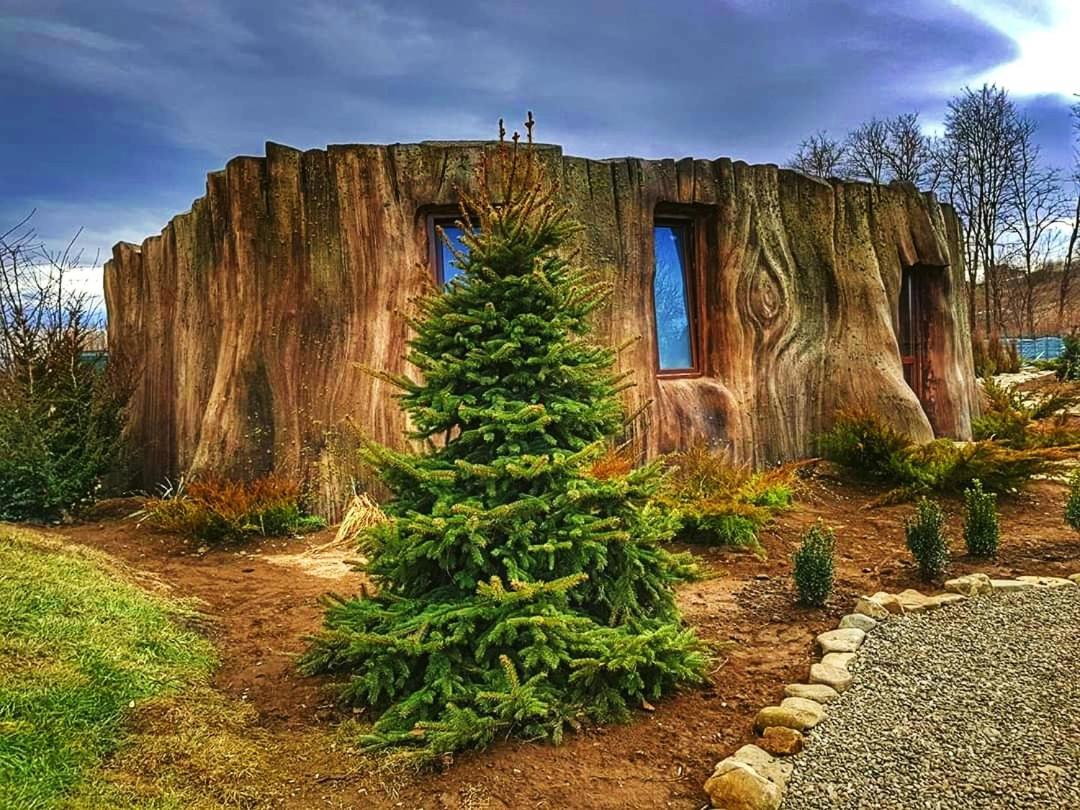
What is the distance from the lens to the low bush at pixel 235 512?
633 cm

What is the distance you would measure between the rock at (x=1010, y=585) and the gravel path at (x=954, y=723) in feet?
1.55


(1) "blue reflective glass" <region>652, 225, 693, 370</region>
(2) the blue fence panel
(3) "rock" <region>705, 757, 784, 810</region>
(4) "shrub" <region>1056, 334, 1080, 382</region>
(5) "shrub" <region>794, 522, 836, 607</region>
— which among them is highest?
(1) "blue reflective glass" <region>652, 225, 693, 370</region>

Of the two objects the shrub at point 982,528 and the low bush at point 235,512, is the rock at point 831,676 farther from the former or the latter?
the low bush at point 235,512

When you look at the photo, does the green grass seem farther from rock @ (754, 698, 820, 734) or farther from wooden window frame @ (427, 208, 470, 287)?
wooden window frame @ (427, 208, 470, 287)

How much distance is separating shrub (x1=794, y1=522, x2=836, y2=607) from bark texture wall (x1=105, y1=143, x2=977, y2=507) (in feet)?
10.1

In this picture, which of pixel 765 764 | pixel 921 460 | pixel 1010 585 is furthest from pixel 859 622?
pixel 921 460

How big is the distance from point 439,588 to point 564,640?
1.74ft

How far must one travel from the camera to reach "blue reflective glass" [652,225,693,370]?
7930 mm

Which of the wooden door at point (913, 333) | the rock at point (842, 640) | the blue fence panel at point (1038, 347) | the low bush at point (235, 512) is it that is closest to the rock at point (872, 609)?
the rock at point (842, 640)

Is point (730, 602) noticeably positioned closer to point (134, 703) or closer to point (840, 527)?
point (840, 527)

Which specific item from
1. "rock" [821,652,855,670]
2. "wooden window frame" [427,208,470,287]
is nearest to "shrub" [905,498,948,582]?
"rock" [821,652,855,670]

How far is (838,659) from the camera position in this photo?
343cm

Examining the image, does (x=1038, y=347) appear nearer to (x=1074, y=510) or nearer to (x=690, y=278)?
(x=690, y=278)

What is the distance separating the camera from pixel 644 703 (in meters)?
3.11
